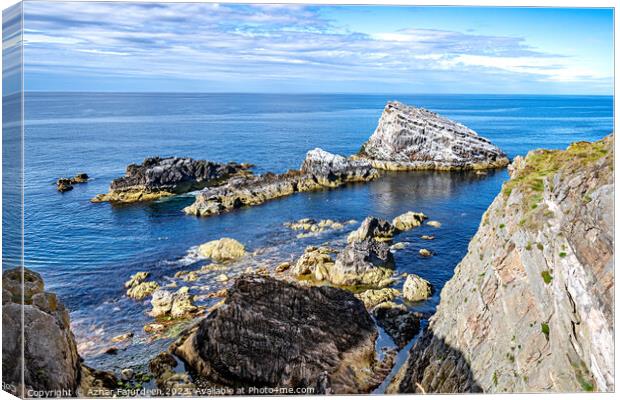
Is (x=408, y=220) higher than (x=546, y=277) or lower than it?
lower

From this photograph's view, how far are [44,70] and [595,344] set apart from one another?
20.6m

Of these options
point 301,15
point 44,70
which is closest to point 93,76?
point 44,70

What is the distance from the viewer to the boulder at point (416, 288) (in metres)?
30.8

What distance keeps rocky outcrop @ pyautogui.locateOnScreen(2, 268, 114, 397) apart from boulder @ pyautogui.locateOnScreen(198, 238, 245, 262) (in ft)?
33.9

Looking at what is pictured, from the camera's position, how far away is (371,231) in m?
36.1

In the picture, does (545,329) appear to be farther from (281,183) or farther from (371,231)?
(281,183)

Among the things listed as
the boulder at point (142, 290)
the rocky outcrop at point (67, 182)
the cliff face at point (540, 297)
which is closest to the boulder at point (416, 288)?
the cliff face at point (540, 297)

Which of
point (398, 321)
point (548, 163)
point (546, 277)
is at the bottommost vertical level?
point (398, 321)

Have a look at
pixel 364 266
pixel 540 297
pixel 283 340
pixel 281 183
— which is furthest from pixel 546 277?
pixel 281 183

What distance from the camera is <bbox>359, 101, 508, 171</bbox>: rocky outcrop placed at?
184 feet

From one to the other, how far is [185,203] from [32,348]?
25.5m

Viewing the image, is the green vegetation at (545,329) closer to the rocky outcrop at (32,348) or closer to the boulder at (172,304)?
the rocky outcrop at (32,348)

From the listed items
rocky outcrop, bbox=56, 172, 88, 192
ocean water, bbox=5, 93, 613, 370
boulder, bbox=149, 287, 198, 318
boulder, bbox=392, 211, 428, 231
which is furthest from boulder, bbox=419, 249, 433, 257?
rocky outcrop, bbox=56, 172, 88, 192

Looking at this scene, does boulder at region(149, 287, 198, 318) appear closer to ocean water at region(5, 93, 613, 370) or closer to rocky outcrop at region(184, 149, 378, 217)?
ocean water at region(5, 93, 613, 370)
